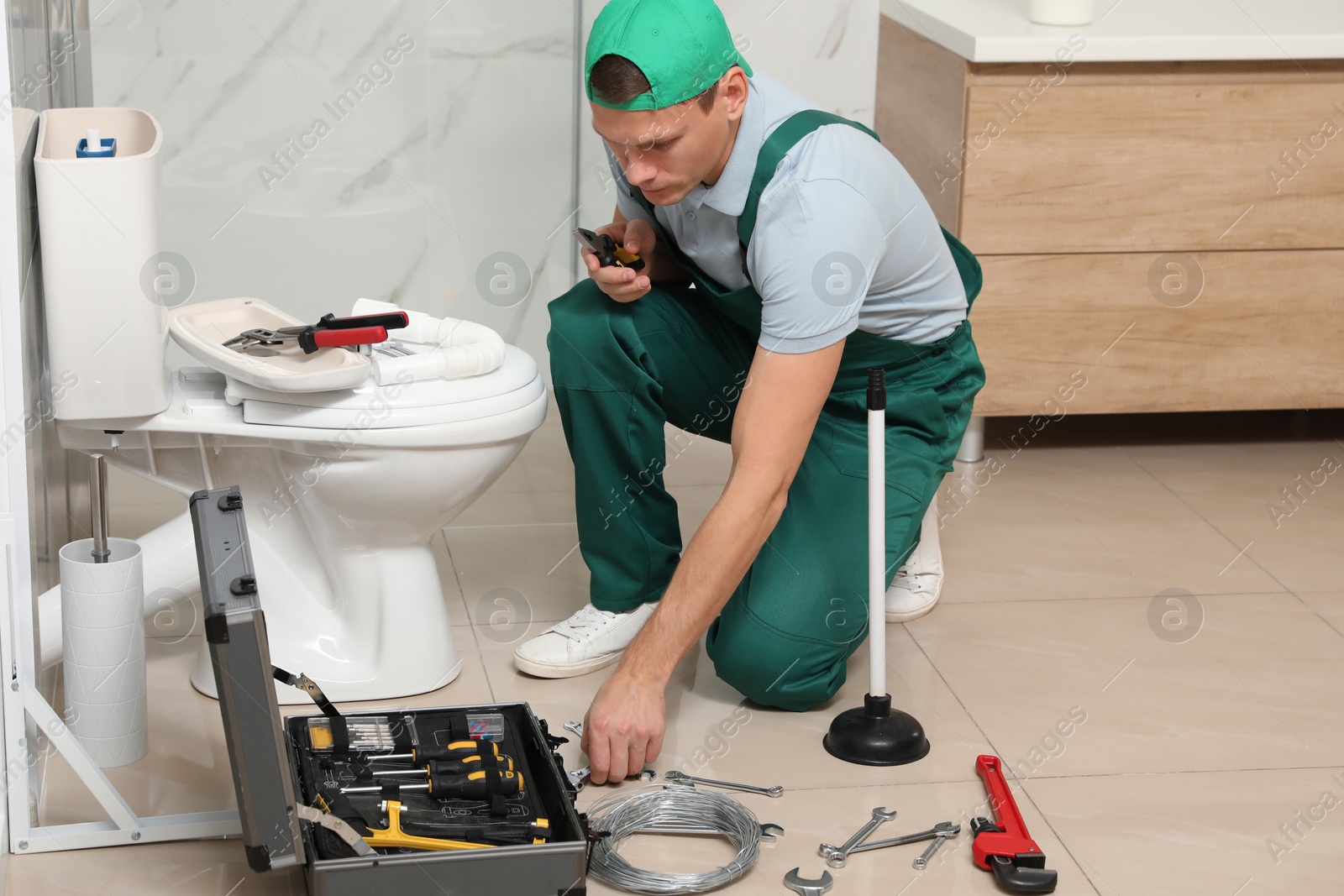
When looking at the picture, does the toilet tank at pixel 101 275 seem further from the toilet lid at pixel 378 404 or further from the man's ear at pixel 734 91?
the man's ear at pixel 734 91

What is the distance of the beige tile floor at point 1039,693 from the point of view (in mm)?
1419

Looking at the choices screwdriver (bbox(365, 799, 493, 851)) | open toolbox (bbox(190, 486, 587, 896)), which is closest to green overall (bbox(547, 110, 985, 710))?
open toolbox (bbox(190, 486, 587, 896))

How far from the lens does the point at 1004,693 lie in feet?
5.73

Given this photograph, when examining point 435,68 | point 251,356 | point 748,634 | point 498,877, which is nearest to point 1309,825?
point 748,634

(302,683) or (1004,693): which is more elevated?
(302,683)

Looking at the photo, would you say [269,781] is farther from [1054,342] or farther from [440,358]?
[1054,342]

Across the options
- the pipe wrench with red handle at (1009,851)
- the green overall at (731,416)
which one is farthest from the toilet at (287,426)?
the pipe wrench with red handle at (1009,851)

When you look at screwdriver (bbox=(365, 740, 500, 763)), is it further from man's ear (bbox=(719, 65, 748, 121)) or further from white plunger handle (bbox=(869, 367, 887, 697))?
man's ear (bbox=(719, 65, 748, 121))

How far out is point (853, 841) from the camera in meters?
1.44

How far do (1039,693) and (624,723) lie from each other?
57 cm

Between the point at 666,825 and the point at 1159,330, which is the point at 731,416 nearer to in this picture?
the point at 666,825

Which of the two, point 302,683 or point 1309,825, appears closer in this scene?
point 302,683

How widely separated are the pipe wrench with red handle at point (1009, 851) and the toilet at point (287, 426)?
0.64 metres

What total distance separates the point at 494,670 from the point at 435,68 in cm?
106
